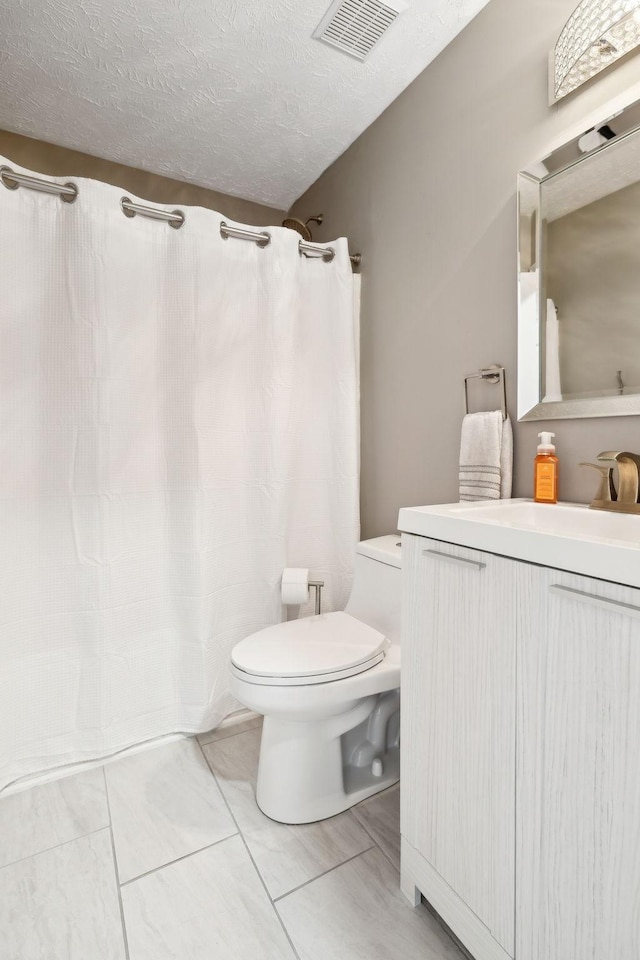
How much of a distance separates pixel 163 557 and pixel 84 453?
1.43 ft

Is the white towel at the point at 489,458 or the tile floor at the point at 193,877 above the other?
the white towel at the point at 489,458

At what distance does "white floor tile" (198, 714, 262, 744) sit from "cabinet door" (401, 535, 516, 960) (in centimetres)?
86

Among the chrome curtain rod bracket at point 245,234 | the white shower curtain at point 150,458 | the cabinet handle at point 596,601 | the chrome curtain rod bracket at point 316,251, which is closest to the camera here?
the cabinet handle at point 596,601

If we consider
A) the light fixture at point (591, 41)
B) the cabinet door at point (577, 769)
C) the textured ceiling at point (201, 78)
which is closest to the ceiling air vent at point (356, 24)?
the textured ceiling at point (201, 78)

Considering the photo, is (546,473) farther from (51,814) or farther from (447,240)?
(51,814)

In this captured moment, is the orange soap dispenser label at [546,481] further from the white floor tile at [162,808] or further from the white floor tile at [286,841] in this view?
the white floor tile at [162,808]

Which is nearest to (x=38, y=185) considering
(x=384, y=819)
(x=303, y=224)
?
(x=303, y=224)

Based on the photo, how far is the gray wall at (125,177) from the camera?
75.2 inches

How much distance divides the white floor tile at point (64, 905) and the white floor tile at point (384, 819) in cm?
63

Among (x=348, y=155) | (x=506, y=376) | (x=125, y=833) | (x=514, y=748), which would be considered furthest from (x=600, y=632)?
(x=348, y=155)

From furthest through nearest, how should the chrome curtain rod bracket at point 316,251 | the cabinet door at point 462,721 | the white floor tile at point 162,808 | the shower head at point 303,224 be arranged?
the shower head at point 303,224, the chrome curtain rod bracket at point 316,251, the white floor tile at point 162,808, the cabinet door at point 462,721

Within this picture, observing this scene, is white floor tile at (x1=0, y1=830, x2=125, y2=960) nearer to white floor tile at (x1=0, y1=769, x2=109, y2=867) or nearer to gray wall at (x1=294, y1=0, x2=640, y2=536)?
white floor tile at (x1=0, y1=769, x2=109, y2=867)

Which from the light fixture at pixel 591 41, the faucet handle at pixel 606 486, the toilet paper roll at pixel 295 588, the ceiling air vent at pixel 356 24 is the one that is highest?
the ceiling air vent at pixel 356 24

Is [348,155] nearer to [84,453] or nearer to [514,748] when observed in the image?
[84,453]
